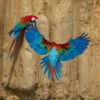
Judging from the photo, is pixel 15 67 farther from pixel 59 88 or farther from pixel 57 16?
pixel 57 16

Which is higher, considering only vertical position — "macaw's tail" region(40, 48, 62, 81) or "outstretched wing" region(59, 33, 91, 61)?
"outstretched wing" region(59, 33, 91, 61)

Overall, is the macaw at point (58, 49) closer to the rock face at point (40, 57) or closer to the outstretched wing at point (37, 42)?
the outstretched wing at point (37, 42)

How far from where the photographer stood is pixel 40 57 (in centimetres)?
202

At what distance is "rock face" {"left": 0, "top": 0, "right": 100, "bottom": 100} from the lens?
1.99 meters

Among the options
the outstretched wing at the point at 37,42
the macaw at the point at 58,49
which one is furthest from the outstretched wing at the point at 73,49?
the outstretched wing at the point at 37,42

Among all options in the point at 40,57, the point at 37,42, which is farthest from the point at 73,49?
the point at 40,57

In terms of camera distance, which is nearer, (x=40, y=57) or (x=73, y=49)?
(x=73, y=49)

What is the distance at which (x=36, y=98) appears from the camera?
206 centimetres

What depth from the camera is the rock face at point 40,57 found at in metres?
1.99

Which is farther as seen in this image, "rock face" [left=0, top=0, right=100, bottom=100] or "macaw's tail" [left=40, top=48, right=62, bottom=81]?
"rock face" [left=0, top=0, right=100, bottom=100]

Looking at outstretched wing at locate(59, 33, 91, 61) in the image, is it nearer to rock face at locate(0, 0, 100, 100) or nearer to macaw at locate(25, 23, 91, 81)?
macaw at locate(25, 23, 91, 81)

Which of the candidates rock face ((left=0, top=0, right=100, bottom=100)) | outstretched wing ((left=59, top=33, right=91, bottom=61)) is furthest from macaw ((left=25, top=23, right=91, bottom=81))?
rock face ((left=0, top=0, right=100, bottom=100))

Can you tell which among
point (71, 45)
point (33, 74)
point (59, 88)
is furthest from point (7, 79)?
point (71, 45)

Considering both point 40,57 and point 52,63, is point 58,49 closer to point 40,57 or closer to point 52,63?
point 52,63
